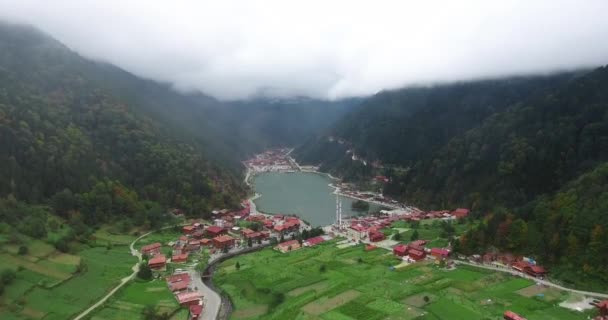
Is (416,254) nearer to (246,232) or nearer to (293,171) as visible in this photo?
(246,232)

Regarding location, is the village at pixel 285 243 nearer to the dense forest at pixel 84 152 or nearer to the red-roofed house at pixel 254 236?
the red-roofed house at pixel 254 236

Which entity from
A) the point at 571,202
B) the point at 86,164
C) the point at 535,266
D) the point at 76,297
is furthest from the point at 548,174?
the point at 86,164

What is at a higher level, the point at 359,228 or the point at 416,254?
the point at 359,228

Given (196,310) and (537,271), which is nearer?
(196,310)

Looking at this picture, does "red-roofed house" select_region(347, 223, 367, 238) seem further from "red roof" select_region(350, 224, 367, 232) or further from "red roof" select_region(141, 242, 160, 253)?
"red roof" select_region(141, 242, 160, 253)

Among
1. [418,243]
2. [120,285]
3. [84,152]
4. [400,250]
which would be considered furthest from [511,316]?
[84,152]

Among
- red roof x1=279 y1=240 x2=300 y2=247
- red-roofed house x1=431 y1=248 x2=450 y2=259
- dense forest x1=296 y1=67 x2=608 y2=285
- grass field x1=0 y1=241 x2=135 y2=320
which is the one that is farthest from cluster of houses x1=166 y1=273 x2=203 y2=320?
dense forest x1=296 y1=67 x2=608 y2=285

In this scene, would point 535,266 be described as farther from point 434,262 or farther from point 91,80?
point 91,80
